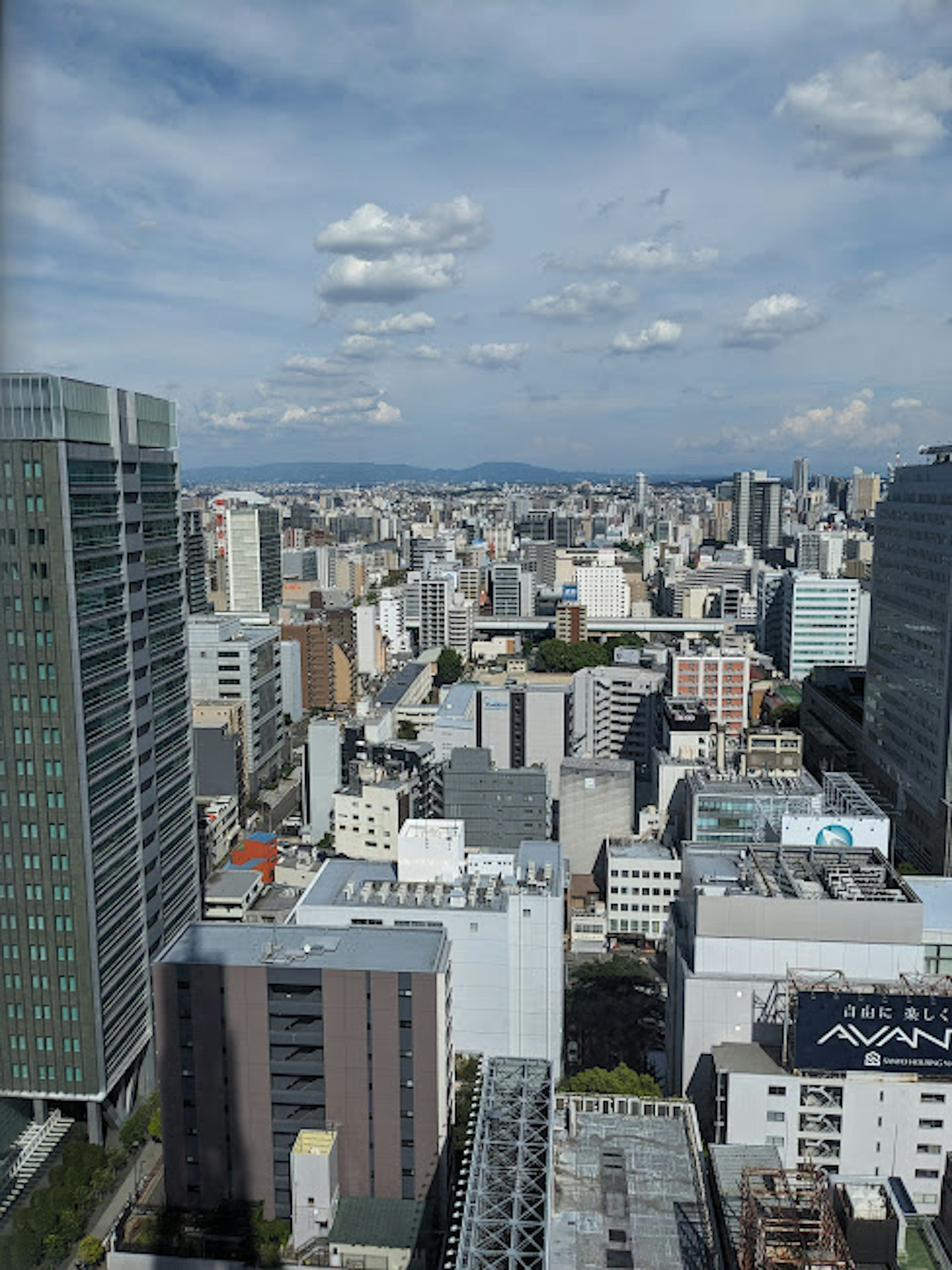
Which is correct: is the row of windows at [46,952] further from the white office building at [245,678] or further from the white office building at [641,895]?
the white office building at [245,678]

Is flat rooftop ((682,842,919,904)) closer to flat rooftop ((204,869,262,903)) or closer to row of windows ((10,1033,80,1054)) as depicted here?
row of windows ((10,1033,80,1054))

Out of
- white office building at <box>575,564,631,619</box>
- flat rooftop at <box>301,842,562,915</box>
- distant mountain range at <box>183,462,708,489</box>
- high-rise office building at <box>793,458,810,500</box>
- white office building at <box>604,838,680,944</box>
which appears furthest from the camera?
distant mountain range at <box>183,462,708,489</box>

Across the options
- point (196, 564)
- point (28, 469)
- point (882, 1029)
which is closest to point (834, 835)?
point (882, 1029)

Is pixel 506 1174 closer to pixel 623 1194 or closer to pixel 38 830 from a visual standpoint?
pixel 623 1194

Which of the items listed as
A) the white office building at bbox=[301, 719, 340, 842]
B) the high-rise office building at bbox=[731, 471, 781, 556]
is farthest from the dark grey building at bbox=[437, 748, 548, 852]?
the high-rise office building at bbox=[731, 471, 781, 556]

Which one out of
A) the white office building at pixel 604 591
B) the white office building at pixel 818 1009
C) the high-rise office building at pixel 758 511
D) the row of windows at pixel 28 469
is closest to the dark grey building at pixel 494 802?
the white office building at pixel 818 1009

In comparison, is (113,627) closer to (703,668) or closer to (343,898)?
(343,898)

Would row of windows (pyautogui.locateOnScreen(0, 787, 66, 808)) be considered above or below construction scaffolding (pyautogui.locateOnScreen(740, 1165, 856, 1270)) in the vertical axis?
above
